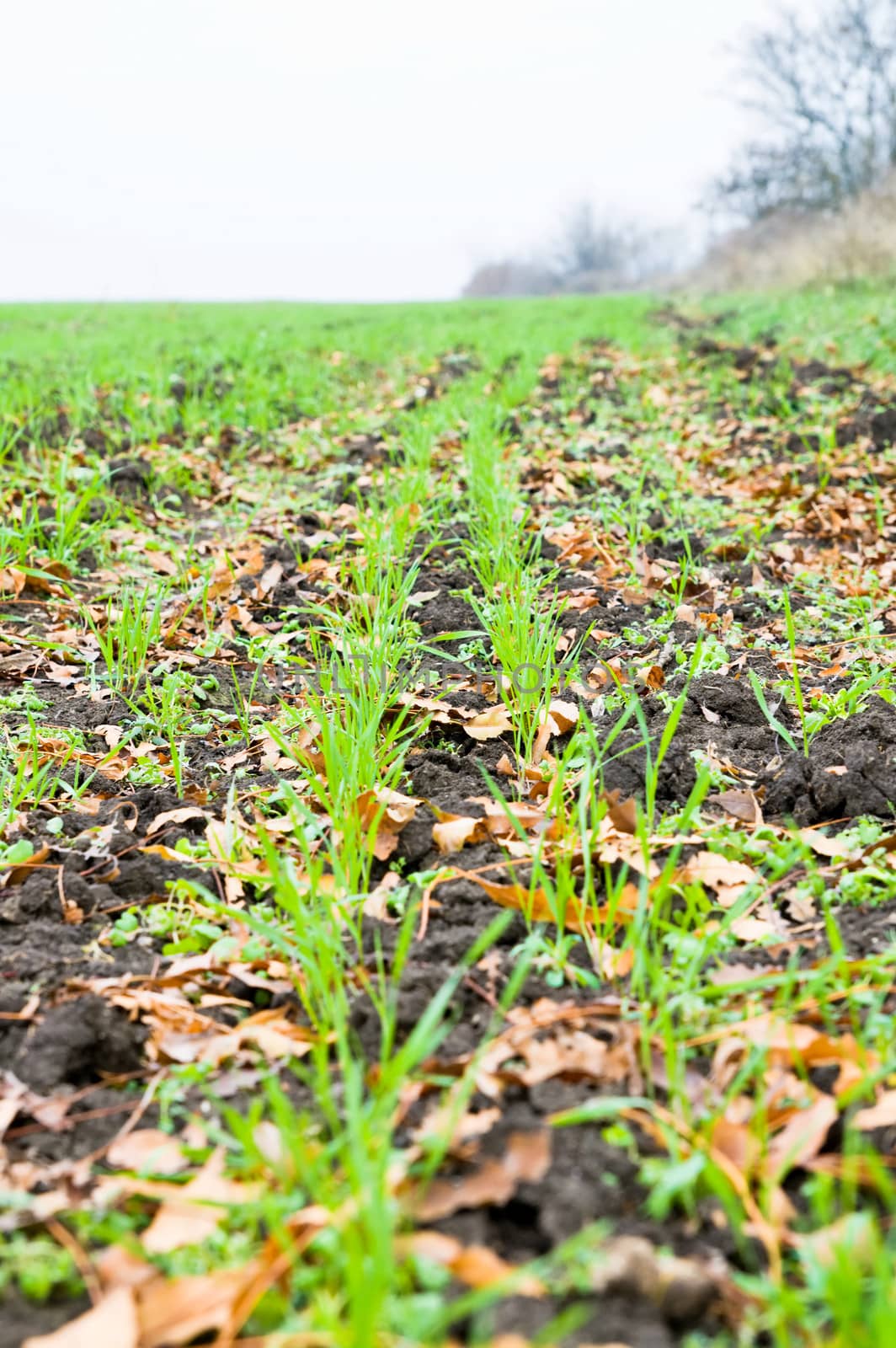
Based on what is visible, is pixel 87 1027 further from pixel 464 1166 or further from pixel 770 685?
pixel 770 685

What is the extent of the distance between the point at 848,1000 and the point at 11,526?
3.76 meters

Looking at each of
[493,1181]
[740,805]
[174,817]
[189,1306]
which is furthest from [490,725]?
[189,1306]

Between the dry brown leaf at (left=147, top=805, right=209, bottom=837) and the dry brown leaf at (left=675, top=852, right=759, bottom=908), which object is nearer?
the dry brown leaf at (left=675, top=852, right=759, bottom=908)

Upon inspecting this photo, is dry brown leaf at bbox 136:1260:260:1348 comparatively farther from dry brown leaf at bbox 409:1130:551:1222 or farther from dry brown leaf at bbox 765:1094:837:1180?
dry brown leaf at bbox 765:1094:837:1180

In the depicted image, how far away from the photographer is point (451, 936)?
69.6 inches

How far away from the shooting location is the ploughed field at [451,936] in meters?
1.14

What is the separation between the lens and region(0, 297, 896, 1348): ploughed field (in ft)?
3.74

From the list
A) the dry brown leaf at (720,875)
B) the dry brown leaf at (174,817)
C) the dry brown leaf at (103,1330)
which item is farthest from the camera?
the dry brown leaf at (174,817)

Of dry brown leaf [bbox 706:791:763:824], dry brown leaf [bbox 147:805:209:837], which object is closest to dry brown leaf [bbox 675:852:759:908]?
dry brown leaf [bbox 706:791:763:824]

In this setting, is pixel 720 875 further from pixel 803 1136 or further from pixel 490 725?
pixel 490 725

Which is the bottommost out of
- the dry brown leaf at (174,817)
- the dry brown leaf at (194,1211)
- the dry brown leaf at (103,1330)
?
the dry brown leaf at (103,1330)

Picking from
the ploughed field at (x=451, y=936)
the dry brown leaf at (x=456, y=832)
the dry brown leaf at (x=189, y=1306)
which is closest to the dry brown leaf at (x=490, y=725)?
the ploughed field at (x=451, y=936)

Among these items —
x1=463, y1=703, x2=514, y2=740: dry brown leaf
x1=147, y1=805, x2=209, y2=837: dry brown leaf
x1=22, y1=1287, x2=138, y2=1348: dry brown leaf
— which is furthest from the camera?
x1=463, y1=703, x2=514, y2=740: dry brown leaf

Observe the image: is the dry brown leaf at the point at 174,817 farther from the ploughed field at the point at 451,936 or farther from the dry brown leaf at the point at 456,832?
the dry brown leaf at the point at 456,832
